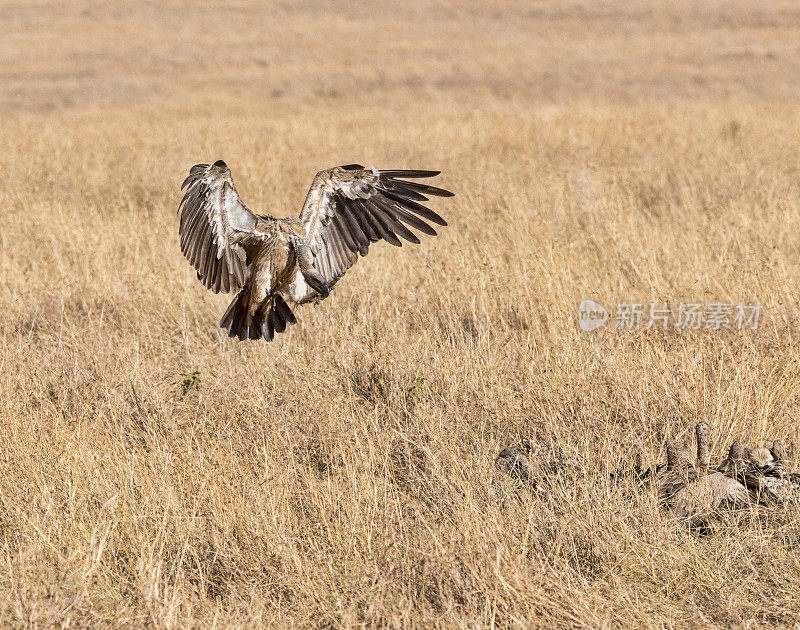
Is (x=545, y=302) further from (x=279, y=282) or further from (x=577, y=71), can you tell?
(x=577, y=71)

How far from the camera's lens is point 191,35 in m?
40.8

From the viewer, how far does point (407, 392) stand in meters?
4.85

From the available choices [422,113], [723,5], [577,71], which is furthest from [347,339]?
[723,5]
